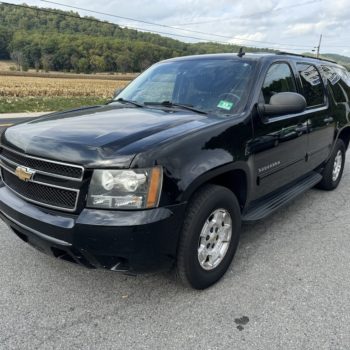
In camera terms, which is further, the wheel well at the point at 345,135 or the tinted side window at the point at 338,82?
the wheel well at the point at 345,135

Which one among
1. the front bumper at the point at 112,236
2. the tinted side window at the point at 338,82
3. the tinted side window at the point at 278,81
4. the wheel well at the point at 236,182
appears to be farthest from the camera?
the tinted side window at the point at 338,82

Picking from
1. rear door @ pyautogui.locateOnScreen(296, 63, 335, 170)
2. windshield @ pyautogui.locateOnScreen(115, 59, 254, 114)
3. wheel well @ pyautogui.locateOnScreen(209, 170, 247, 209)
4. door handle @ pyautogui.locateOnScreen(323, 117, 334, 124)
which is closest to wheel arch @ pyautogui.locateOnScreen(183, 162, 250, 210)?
wheel well @ pyautogui.locateOnScreen(209, 170, 247, 209)

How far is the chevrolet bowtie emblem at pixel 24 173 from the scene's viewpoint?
108 inches

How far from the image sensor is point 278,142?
12.2 feet

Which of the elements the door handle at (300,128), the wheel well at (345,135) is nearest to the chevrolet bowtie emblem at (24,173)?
the door handle at (300,128)

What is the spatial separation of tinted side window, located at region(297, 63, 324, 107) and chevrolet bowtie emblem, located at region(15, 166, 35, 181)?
314cm

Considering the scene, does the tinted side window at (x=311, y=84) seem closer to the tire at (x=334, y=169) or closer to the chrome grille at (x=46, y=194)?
the tire at (x=334, y=169)

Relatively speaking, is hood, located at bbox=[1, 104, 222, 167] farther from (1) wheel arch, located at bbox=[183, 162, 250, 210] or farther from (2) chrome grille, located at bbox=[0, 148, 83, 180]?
(1) wheel arch, located at bbox=[183, 162, 250, 210]

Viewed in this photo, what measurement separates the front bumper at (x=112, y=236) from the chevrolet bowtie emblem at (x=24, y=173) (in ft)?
0.82

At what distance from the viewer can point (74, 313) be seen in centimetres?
275

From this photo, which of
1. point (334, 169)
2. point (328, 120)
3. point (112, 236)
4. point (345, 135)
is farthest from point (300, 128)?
point (112, 236)

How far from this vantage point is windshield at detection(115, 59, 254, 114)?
351 cm

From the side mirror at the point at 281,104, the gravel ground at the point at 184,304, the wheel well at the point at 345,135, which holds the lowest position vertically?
the gravel ground at the point at 184,304

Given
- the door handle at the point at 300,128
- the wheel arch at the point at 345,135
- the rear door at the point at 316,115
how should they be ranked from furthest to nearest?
the wheel arch at the point at 345,135 < the rear door at the point at 316,115 < the door handle at the point at 300,128
